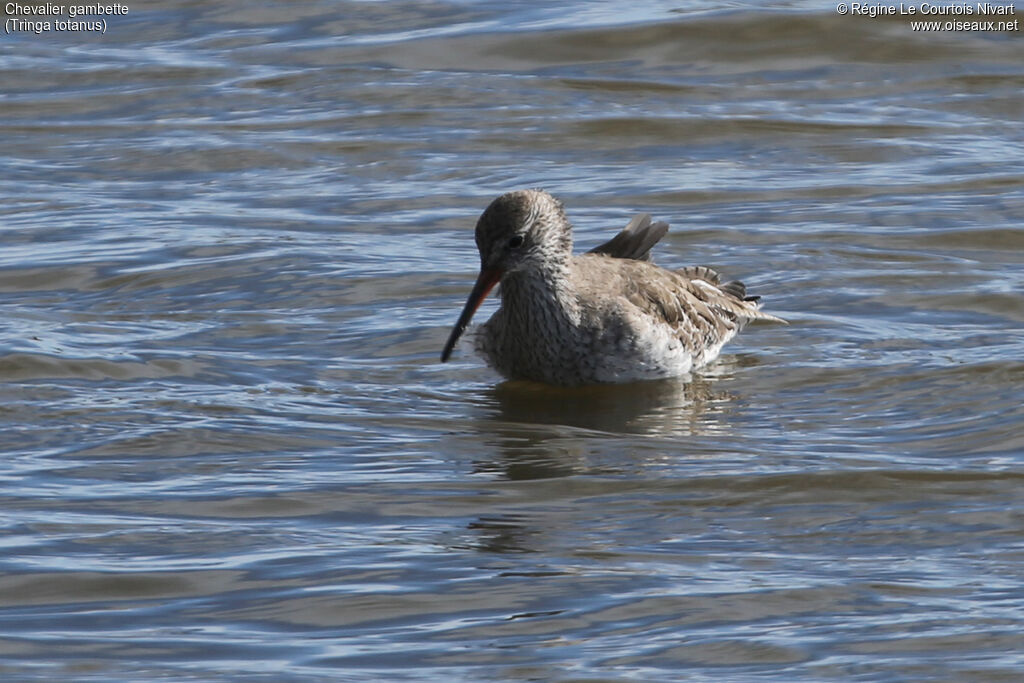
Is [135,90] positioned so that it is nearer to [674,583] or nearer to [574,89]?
[574,89]

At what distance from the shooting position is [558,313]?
945 cm

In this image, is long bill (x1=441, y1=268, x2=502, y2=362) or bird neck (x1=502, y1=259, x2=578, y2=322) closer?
long bill (x1=441, y1=268, x2=502, y2=362)

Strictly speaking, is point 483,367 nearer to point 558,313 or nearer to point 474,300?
point 558,313

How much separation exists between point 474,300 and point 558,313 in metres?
0.47

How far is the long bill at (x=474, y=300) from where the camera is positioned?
9227 millimetres

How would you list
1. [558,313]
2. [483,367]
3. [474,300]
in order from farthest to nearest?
[483,367] → [558,313] → [474,300]

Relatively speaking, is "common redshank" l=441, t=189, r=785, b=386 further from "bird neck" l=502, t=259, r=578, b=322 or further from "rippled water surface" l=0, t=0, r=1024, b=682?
"rippled water surface" l=0, t=0, r=1024, b=682

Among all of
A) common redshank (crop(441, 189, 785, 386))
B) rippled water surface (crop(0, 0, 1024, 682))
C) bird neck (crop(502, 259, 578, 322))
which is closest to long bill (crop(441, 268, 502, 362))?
common redshank (crop(441, 189, 785, 386))

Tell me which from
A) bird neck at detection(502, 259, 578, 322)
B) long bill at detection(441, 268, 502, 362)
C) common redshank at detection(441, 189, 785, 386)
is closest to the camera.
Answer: long bill at detection(441, 268, 502, 362)

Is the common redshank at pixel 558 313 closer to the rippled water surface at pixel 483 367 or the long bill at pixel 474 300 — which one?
the long bill at pixel 474 300

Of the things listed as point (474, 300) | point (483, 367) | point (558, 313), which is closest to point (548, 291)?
point (558, 313)

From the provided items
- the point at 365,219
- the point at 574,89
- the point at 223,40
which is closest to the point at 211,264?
the point at 365,219

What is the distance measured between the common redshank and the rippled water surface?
7.5 inches

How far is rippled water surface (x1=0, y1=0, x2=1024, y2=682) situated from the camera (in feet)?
20.8
